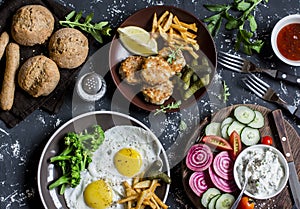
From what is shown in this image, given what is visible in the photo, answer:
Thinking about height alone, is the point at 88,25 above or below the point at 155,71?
above

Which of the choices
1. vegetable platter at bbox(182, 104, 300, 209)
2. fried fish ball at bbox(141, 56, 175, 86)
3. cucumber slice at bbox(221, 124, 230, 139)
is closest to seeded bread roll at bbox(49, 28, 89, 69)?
fried fish ball at bbox(141, 56, 175, 86)

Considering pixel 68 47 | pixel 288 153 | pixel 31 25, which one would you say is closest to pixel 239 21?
pixel 288 153

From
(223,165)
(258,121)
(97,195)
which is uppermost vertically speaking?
(258,121)

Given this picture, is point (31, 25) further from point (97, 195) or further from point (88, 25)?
point (97, 195)

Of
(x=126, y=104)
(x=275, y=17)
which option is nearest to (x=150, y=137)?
(x=126, y=104)

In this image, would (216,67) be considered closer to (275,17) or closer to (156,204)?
(275,17)

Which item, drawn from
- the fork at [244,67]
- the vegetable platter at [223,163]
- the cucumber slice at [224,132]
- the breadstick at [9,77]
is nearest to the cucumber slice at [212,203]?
the vegetable platter at [223,163]
